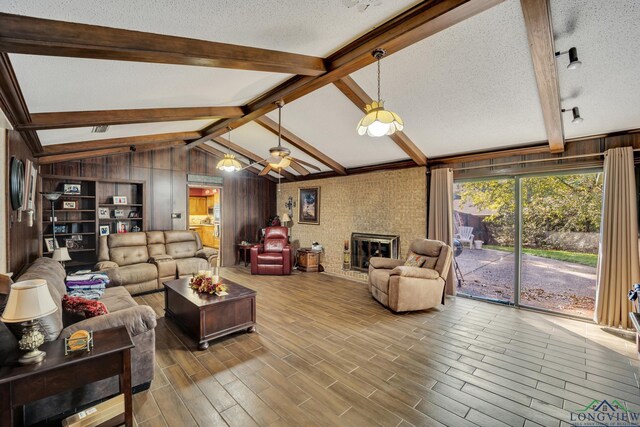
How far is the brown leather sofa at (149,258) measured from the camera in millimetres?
4697

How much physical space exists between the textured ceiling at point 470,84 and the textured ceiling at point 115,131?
3.46 m

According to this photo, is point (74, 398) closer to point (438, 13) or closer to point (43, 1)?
point (43, 1)

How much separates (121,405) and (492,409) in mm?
2748

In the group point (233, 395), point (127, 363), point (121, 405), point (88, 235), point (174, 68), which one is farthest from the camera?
point (88, 235)

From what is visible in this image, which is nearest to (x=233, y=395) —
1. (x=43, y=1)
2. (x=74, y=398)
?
(x=74, y=398)

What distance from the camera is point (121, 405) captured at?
1952 mm

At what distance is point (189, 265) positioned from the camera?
5.39 meters

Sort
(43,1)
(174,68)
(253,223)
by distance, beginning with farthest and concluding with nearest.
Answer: (253,223), (174,68), (43,1)

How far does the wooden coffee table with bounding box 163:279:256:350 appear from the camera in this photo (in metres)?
2.97

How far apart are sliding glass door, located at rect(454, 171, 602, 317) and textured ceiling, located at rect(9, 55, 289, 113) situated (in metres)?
3.94

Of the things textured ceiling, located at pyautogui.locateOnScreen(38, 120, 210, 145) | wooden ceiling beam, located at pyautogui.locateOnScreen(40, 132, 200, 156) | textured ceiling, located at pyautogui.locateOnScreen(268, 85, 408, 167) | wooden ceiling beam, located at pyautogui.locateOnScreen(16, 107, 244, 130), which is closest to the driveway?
textured ceiling, located at pyautogui.locateOnScreen(268, 85, 408, 167)

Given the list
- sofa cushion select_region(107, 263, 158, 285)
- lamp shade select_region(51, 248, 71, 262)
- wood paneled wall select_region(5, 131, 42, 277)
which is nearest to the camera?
wood paneled wall select_region(5, 131, 42, 277)

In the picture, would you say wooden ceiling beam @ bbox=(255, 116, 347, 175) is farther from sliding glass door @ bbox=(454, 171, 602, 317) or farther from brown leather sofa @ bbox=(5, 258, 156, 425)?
brown leather sofa @ bbox=(5, 258, 156, 425)

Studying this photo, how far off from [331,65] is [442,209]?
10.5ft
